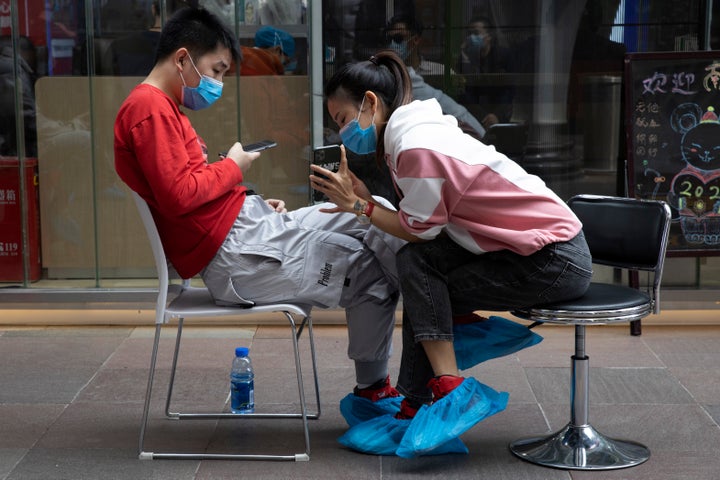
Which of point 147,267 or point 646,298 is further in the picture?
point 147,267

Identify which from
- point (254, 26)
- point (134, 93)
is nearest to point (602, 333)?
point (254, 26)

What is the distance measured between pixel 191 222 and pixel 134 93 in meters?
0.47

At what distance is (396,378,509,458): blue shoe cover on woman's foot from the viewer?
10.7 feet

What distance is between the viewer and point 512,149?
5.65m

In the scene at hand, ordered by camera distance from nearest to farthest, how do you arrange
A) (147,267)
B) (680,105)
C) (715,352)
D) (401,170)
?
(401,170) < (715,352) < (680,105) < (147,267)

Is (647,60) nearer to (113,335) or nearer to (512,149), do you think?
(512,149)

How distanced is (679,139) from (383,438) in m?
2.67

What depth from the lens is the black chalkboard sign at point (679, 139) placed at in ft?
17.5

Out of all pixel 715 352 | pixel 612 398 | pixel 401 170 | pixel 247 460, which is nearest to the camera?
pixel 401 170

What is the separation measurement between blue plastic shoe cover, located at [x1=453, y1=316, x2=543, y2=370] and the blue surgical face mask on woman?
71 centimetres

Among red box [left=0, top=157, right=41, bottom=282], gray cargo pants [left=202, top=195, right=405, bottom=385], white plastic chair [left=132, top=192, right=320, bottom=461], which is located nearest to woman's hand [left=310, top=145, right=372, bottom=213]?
gray cargo pants [left=202, top=195, right=405, bottom=385]

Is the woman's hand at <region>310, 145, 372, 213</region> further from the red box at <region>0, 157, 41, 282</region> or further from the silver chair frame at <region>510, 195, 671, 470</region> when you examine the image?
the red box at <region>0, 157, 41, 282</region>

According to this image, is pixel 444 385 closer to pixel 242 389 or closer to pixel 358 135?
pixel 358 135

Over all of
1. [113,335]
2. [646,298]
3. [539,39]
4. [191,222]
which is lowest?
[113,335]
